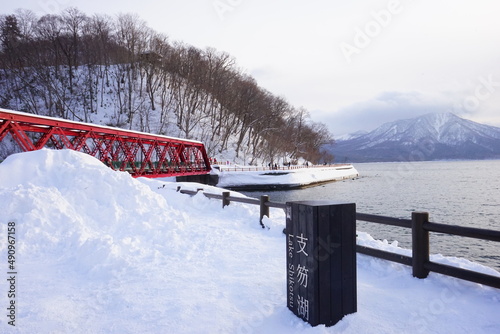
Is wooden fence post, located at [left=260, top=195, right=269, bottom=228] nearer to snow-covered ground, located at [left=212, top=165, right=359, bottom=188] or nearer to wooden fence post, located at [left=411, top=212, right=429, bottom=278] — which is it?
wooden fence post, located at [left=411, top=212, right=429, bottom=278]

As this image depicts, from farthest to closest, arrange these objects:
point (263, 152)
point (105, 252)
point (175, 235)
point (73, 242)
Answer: point (263, 152) → point (175, 235) → point (73, 242) → point (105, 252)

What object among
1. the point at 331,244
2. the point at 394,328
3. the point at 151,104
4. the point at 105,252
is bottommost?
the point at 394,328

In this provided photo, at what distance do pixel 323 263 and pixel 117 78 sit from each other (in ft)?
240

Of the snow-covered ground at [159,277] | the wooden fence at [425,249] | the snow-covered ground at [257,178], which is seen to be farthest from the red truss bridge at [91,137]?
the wooden fence at [425,249]

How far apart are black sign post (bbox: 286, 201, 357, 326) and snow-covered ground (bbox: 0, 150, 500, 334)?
0.20 metres

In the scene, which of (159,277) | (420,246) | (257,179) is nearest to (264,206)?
(159,277)

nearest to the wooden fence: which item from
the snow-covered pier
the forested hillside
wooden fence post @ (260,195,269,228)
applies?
wooden fence post @ (260,195,269,228)

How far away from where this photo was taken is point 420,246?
17.5 feet

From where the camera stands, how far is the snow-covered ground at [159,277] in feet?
13.4

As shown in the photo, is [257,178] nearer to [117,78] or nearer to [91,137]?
[91,137]

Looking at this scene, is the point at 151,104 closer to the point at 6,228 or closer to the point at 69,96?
the point at 69,96

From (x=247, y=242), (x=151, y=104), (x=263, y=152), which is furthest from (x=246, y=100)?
(x=247, y=242)

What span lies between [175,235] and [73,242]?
2.35 metres

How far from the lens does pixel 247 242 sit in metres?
8.27
